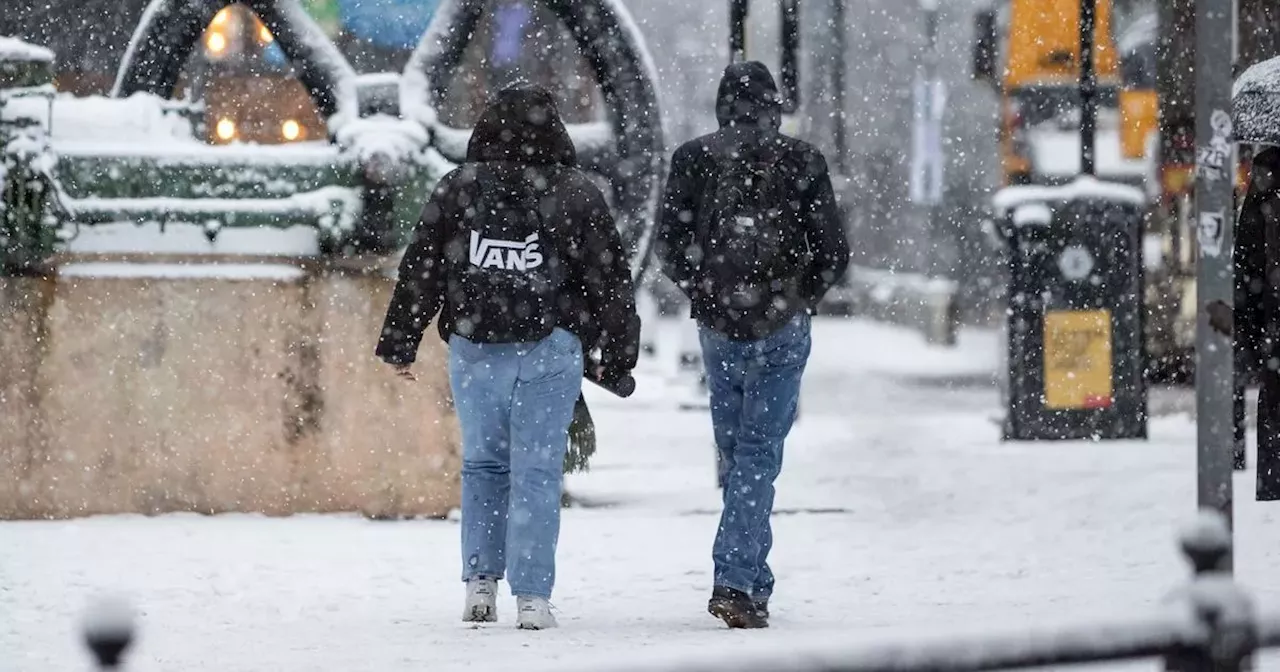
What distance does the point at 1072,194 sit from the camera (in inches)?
512

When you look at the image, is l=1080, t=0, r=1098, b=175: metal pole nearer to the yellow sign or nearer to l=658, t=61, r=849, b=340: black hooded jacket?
the yellow sign

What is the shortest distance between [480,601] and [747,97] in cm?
178

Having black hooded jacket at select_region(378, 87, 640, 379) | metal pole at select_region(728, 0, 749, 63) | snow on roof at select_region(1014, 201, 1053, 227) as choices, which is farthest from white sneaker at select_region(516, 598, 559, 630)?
snow on roof at select_region(1014, 201, 1053, 227)

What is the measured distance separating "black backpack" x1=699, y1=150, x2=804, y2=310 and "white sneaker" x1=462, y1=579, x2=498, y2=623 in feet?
3.74

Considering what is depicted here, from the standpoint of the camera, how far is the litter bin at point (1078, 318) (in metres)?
12.9

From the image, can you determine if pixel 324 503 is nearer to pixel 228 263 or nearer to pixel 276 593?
pixel 228 263

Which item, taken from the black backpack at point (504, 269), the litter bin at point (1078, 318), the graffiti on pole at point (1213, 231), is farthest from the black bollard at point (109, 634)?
the litter bin at point (1078, 318)

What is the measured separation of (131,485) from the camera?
30.0ft

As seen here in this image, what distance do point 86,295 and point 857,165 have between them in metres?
36.4

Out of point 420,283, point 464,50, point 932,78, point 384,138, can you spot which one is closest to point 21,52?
point 384,138

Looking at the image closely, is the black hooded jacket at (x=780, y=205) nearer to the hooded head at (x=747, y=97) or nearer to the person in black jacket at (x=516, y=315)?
the hooded head at (x=747, y=97)

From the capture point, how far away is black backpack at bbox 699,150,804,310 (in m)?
6.42

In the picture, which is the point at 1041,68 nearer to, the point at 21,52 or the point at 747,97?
the point at 21,52

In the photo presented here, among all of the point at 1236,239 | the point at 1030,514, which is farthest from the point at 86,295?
the point at 1236,239
